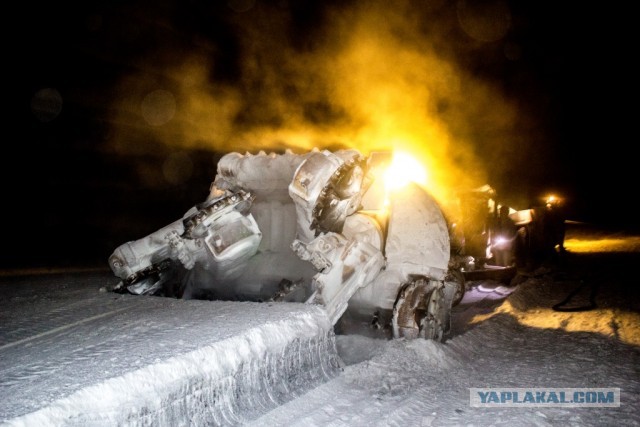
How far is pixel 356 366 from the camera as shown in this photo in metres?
3.02

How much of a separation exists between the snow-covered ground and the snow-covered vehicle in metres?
0.39

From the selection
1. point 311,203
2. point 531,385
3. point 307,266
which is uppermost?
point 311,203

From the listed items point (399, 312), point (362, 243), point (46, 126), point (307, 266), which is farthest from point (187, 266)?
point (46, 126)

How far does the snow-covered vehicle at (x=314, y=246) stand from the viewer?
11.2ft

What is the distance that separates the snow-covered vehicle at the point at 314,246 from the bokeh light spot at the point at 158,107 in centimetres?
905

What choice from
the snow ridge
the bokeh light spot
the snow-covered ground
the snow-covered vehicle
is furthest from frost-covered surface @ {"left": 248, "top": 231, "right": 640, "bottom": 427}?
the bokeh light spot

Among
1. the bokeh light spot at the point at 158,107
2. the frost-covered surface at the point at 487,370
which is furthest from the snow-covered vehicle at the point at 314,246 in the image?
the bokeh light spot at the point at 158,107

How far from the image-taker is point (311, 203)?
336 cm

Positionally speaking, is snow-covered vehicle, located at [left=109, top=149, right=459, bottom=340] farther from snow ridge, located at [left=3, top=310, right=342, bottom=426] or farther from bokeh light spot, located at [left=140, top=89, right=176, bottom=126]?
bokeh light spot, located at [left=140, top=89, right=176, bottom=126]

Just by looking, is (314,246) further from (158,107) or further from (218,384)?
(158,107)

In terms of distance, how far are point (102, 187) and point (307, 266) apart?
9.95 metres

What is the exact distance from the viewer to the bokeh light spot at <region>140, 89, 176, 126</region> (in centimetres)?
1203

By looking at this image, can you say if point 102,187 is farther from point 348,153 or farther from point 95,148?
point 348,153

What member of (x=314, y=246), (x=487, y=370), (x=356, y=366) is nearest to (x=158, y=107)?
(x=314, y=246)
